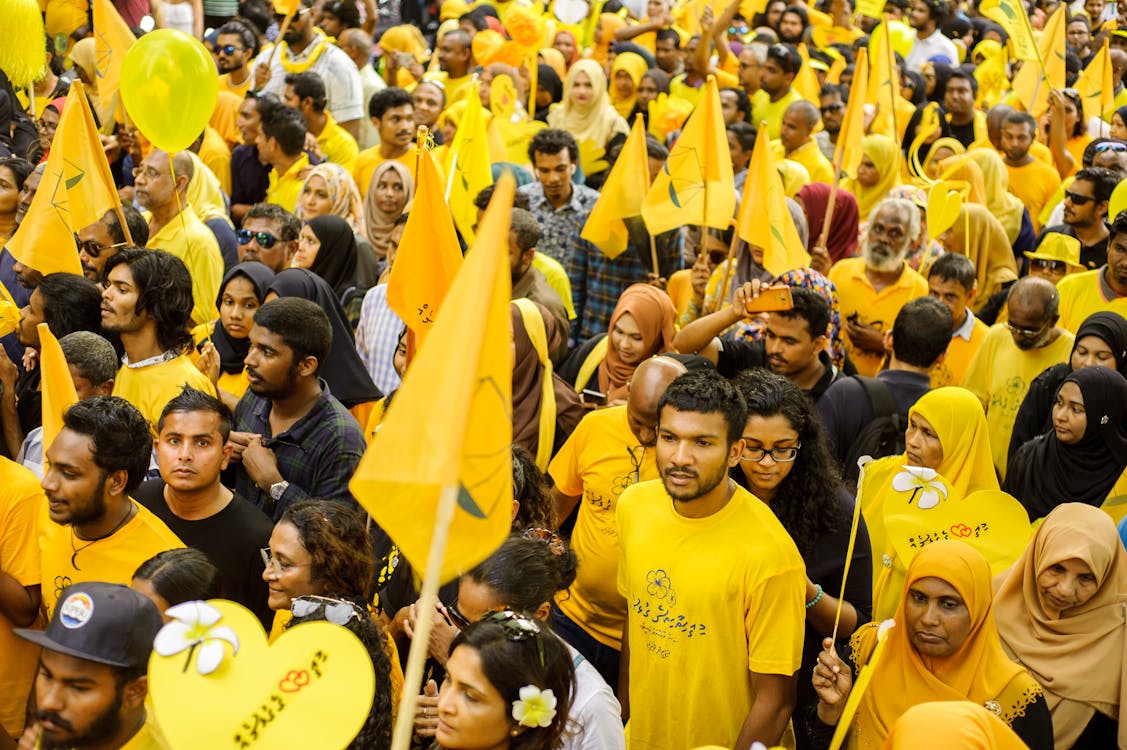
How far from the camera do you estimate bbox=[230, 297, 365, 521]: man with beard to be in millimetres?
4156

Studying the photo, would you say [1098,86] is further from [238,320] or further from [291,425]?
[291,425]

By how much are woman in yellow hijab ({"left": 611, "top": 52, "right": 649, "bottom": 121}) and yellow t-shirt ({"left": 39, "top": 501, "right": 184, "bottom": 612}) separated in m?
8.29

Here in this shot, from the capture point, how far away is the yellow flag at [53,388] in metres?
3.92

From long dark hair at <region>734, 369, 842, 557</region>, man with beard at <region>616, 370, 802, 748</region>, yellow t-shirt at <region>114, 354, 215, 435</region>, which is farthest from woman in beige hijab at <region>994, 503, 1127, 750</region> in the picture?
yellow t-shirt at <region>114, 354, 215, 435</region>

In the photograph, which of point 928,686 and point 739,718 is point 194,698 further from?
point 928,686

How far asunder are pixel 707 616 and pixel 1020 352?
2.99 metres

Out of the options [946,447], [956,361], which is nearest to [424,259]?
[946,447]

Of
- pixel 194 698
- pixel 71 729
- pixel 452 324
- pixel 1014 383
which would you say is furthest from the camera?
pixel 1014 383

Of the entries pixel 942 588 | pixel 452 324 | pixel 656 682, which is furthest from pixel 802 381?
pixel 452 324

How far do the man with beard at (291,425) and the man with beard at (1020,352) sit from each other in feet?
9.43

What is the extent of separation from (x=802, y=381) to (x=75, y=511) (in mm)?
2632

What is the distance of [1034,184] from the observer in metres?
9.45

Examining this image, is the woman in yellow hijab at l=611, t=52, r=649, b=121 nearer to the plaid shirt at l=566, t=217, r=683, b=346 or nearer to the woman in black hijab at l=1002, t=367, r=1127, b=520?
the plaid shirt at l=566, t=217, r=683, b=346

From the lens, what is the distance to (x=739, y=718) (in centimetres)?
335
